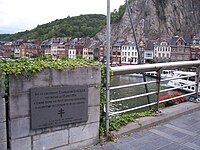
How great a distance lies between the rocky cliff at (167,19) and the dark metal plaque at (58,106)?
71.5 m

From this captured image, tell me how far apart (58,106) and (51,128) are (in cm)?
29

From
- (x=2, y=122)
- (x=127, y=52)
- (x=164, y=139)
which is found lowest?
(x=164, y=139)

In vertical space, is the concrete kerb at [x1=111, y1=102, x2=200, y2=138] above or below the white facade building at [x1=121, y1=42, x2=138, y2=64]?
below

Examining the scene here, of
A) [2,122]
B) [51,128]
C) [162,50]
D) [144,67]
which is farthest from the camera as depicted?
[162,50]

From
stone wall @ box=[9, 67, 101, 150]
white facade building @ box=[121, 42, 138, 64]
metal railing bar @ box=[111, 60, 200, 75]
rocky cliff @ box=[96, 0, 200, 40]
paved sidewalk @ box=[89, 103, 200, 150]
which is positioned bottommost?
paved sidewalk @ box=[89, 103, 200, 150]

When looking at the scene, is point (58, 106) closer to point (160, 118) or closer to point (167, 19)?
point (160, 118)

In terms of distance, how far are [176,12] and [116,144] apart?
260 feet

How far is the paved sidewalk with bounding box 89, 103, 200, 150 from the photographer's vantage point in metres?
3.20

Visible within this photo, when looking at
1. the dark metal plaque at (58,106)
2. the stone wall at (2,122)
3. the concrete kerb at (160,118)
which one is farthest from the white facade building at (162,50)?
the stone wall at (2,122)

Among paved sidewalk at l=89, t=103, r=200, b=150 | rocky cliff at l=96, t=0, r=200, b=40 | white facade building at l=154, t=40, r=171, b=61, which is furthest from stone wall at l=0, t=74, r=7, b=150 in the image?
rocky cliff at l=96, t=0, r=200, b=40

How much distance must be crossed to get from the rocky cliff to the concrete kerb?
6952 centimetres

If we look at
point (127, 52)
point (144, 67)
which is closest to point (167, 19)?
point (127, 52)

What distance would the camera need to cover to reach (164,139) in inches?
136

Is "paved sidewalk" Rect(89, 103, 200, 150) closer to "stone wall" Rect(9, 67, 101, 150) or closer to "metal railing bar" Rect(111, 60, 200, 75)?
"stone wall" Rect(9, 67, 101, 150)
